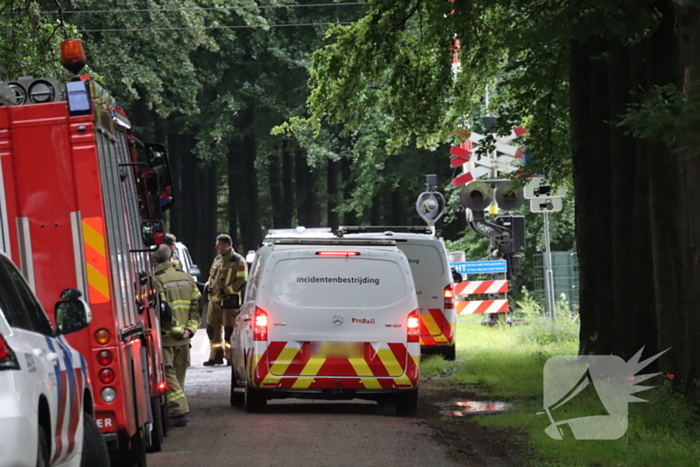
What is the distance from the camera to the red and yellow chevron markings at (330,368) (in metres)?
13.7

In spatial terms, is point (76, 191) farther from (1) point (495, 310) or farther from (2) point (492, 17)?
(1) point (495, 310)

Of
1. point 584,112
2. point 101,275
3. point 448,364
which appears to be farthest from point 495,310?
point 101,275

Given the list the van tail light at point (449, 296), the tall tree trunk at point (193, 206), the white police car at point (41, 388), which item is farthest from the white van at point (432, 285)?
the tall tree trunk at point (193, 206)

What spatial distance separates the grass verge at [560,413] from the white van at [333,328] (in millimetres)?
1085

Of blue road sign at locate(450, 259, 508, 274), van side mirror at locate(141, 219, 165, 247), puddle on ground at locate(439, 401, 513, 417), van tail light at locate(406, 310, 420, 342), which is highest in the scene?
van side mirror at locate(141, 219, 165, 247)

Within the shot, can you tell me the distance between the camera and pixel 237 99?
44.5m

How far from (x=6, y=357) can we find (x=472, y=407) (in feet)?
31.4

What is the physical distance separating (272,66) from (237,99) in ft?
6.09

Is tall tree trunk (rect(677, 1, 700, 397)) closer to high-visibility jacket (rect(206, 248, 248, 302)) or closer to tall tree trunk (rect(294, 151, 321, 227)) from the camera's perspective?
high-visibility jacket (rect(206, 248, 248, 302))

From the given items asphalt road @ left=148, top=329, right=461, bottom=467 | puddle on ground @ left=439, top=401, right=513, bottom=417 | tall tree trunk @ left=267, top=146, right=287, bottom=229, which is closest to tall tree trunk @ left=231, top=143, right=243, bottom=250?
tall tree trunk @ left=267, top=146, right=287, bottom=229

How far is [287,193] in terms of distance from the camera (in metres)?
59.2

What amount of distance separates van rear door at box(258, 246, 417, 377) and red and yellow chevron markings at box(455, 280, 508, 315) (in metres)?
12.0

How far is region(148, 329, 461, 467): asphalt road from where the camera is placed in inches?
421

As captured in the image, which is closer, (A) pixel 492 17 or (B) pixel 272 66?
(A) pixel 492 17
